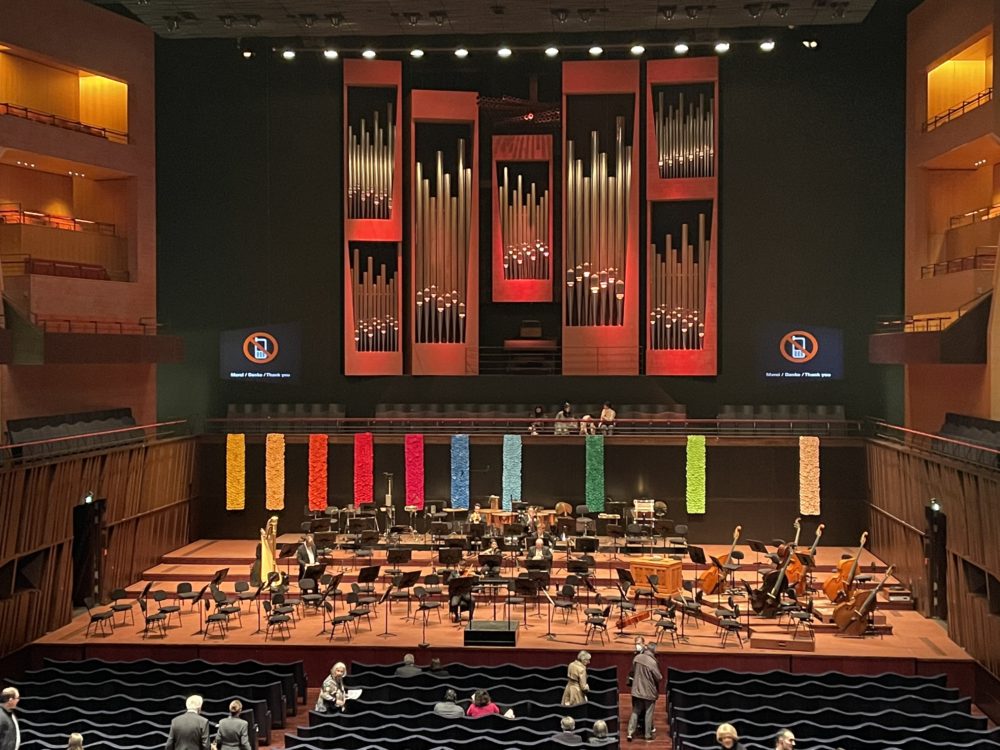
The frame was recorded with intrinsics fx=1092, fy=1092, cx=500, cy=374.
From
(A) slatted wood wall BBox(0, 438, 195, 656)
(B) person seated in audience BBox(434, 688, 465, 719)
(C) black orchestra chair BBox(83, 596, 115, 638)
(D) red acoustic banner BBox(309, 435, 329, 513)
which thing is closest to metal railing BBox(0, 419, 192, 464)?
(A) slatted wood wall BBox(0, 438, 195, 656)

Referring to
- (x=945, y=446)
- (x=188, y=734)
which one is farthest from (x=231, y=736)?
(x=945, y=446)

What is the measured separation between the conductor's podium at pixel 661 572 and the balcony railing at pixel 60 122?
40.5 ft

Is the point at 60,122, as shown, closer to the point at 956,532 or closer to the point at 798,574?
the point at 798,574

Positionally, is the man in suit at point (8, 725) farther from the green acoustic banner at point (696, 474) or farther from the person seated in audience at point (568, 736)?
the green acoustic banner at point (696, 474)

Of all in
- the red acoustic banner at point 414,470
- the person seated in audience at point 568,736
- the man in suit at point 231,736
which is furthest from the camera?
the red acoustic banner at point 414,470

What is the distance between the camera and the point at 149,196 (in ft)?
69.8

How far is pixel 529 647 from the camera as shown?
14.5 metres

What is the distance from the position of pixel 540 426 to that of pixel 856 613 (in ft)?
24.7

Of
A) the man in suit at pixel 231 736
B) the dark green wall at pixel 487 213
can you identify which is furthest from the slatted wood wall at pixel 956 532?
the man in suit at pixel 231 736

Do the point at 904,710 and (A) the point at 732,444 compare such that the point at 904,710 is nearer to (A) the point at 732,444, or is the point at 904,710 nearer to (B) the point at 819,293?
(A) the point at 732,444

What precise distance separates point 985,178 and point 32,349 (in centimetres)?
1695

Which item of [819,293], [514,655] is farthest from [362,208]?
[514,655]

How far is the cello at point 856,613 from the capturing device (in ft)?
49.2

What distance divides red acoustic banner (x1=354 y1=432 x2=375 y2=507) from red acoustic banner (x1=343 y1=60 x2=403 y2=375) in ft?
6.24
